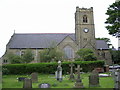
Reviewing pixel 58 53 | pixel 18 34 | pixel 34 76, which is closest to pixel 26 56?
pixel 58 53

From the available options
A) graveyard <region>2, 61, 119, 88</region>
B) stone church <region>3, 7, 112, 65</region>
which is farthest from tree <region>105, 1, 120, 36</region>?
stone church <region>3, 7, 112, 65</region>

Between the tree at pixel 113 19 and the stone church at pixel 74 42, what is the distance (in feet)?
90.0

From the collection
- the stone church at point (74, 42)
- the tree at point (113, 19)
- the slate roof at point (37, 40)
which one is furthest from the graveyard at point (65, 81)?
the slate roof at point (37, 40)

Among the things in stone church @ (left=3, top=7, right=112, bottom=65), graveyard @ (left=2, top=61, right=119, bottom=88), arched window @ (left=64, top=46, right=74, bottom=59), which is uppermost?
stone church @ (left=3, top=7, right=112, bottom=65)

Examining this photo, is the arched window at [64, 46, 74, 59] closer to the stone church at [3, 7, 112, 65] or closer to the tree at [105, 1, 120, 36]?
the stone church at [3, 7, 112, 65]

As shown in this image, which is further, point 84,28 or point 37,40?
point 37,40

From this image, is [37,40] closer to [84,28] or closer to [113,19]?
[84,28]

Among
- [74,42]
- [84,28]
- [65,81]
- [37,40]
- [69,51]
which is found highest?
[84,28]

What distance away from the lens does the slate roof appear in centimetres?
5197

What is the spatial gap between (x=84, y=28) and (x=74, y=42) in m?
5.21

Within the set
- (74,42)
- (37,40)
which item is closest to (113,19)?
(74,42)

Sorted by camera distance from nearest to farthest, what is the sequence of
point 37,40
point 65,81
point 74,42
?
point 65,81
point 74,42
point 37,40

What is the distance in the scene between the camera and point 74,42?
160 feet

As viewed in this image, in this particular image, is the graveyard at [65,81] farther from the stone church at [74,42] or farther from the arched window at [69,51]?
the arched window at [69,51]
